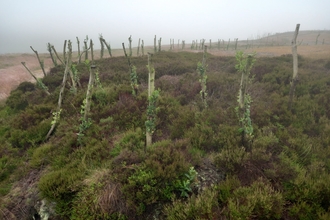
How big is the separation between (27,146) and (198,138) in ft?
22.0

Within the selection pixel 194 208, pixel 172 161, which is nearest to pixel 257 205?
pixel 194 208

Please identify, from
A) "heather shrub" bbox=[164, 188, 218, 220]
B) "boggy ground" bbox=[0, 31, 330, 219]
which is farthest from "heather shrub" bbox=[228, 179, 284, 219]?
"heather shrub" bbox=[164, 188, 218, 220]

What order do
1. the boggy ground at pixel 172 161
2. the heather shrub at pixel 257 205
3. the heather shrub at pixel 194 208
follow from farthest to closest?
the boggy ground at pixel 172 161
the heather shrub at pixel 194 208
the heather shrub at pixel 257 205

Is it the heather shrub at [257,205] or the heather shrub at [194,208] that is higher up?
the heather shrub at [257,205]

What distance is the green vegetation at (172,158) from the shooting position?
13.6 feet

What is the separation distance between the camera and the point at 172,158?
5070 mm

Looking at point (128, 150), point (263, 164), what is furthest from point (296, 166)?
point (128, 150)

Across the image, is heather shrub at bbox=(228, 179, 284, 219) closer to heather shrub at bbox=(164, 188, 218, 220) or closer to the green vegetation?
the green vegetation

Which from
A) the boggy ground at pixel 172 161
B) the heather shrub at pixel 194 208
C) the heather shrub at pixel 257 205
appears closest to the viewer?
the heather shrub at pixel 257 205

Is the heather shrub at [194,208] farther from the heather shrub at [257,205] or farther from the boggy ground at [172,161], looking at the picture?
the heather shrub at [257,205]

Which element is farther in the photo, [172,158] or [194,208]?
[172,158]

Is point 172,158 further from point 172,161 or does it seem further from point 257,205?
point 257,205

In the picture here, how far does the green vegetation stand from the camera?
13.6 feet

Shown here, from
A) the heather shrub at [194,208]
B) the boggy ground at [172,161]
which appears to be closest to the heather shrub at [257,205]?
the boggy ground at [172,161]
